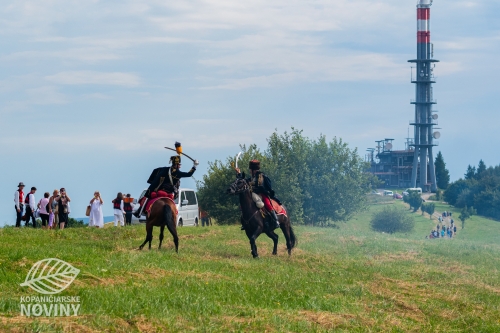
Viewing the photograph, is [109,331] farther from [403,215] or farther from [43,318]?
[403,215]

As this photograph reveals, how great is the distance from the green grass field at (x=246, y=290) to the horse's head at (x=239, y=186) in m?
1.85

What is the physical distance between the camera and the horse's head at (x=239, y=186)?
2145 cm

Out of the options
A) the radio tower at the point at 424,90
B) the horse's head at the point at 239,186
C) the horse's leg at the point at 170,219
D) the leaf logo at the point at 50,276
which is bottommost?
the leaf logo at the point at 50,276

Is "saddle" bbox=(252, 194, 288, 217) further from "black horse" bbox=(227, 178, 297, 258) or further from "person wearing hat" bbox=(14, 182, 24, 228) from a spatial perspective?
"person wearing hat" bbox=(14, 182, 24, 228)

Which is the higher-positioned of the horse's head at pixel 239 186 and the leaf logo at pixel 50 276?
the horse's head at pixel 239 186

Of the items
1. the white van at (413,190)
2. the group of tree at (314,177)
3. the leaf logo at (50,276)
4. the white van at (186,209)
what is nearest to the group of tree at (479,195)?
the white van at (413,190)

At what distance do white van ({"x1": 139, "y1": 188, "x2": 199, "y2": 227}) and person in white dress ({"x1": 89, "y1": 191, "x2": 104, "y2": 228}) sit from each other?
404 cm

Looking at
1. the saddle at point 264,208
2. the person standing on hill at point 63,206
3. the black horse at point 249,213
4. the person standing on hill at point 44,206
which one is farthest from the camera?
the person standing on hill at point 44,206

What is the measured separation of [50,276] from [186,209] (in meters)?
24.4

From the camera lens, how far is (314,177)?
86.6 meters

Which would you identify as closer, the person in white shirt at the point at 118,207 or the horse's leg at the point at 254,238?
the horse's leg at the point at 254,238

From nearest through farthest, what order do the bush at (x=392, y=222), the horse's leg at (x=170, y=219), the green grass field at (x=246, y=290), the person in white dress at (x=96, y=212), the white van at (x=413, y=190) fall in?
the green grass field at (x=246, y=290) < the horse's leg at (x=170, y=219) < the person in white dress at (x=96, y=212) < the bush at (x=392, y=222) < the white van at (x=413, y=190)

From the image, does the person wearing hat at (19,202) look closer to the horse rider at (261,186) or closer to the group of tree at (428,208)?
the horse rider at (261,186)

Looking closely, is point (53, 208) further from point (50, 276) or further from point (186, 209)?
point (50, 276)
